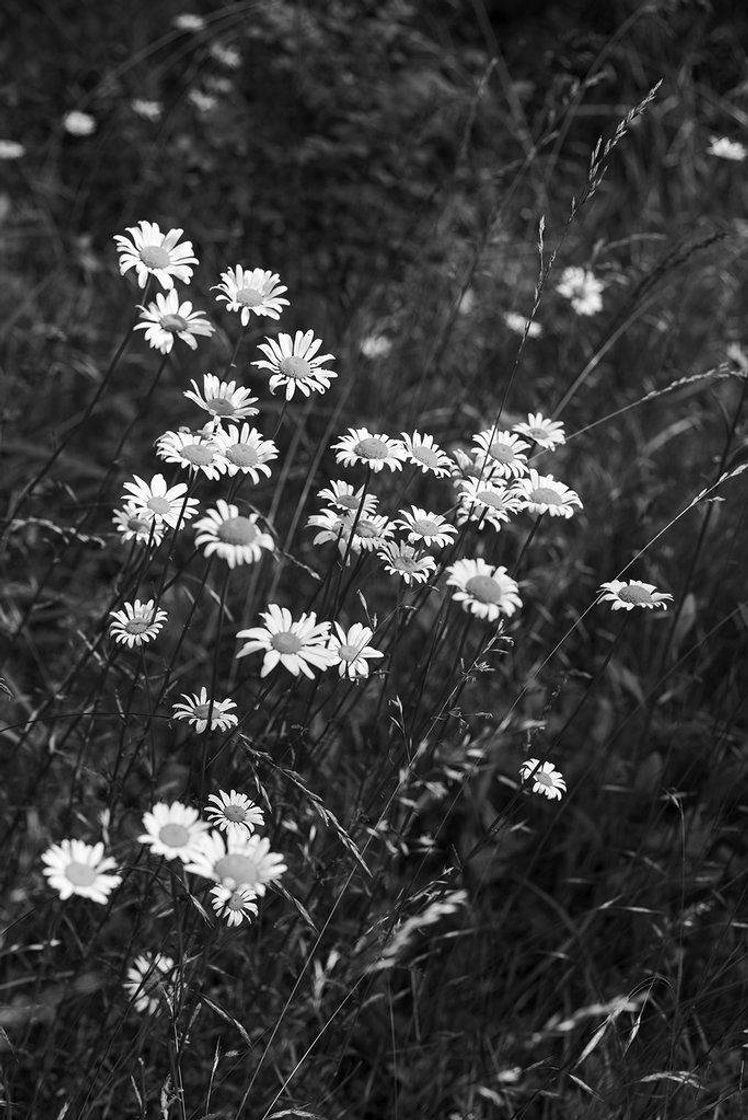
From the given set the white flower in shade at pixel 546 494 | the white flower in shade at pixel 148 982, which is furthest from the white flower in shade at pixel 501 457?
the white flower in shade at pixel 148 982

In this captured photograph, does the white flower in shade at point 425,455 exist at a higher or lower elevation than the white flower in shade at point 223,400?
higher

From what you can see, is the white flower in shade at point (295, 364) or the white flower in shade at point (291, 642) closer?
the white flower in shade at point (291, 642)

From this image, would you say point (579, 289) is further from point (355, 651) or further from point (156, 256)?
point (355, 651)

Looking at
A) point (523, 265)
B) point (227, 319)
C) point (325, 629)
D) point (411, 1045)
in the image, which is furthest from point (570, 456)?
point (325, 629)

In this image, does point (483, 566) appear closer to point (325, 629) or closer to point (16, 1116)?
point (325, 629)

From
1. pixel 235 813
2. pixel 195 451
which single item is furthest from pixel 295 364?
pixel 235 813

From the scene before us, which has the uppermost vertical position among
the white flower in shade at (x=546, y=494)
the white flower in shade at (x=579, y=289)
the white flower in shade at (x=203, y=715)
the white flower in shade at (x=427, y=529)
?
the white flower in shade at (x=579, y=289)

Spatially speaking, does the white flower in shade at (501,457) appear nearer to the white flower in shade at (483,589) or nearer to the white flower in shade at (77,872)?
the white flower in shade at (483,589)
